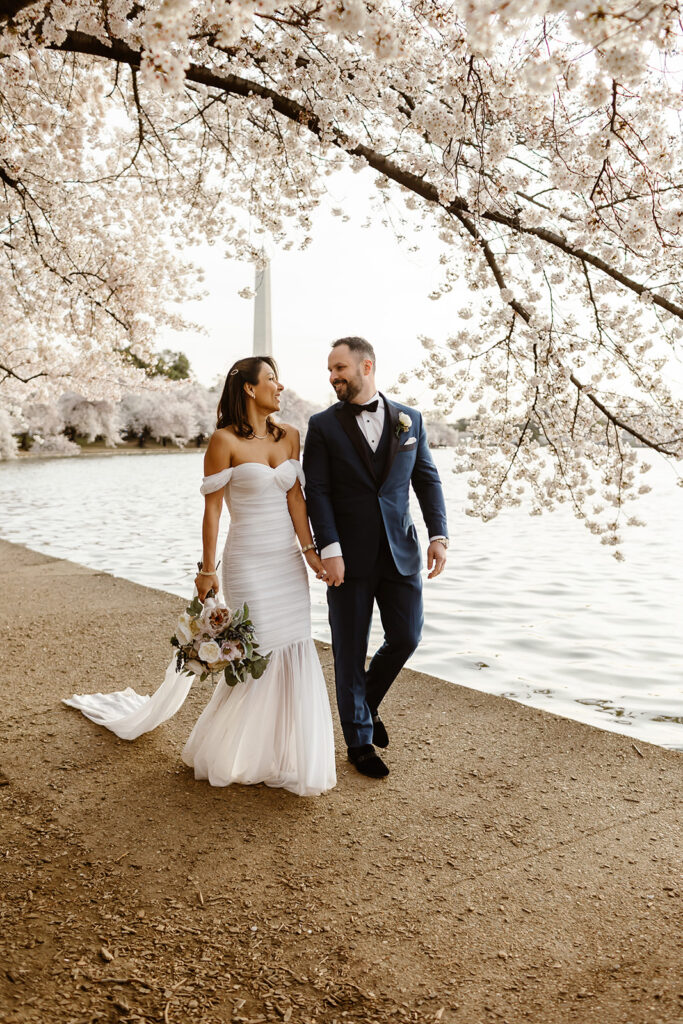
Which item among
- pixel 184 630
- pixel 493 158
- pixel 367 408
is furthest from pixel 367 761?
pixel 493 158

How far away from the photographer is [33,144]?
7.74 m

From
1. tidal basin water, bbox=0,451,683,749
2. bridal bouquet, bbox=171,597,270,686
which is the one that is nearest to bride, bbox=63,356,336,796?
bridal bouquet, bbox=171,597,270,686

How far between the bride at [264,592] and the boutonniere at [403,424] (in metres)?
→ 0.50

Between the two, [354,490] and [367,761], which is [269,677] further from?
[354,490]

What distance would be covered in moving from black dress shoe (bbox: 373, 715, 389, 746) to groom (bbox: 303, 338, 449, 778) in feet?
0.57

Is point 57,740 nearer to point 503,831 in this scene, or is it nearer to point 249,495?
point 249,495

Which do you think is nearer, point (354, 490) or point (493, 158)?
point (493, 158)

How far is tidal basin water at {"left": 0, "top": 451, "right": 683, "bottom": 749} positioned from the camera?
620 centimetres

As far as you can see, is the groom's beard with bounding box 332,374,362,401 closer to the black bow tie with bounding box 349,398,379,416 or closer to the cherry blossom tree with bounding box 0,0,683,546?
the black bow tie with bounding box 349,398,379,416

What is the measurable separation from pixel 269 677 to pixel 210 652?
0.33 meters

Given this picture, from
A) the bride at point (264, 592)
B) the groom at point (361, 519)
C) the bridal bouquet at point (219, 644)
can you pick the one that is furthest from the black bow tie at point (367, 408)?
the bridal bouquet at point (219, 644)

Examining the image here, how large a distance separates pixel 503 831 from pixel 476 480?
2716 millimetres

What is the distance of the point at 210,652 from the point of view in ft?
11.7

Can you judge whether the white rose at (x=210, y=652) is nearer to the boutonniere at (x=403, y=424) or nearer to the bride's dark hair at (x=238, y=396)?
the bride's dark hair at (x=238, y=396)
